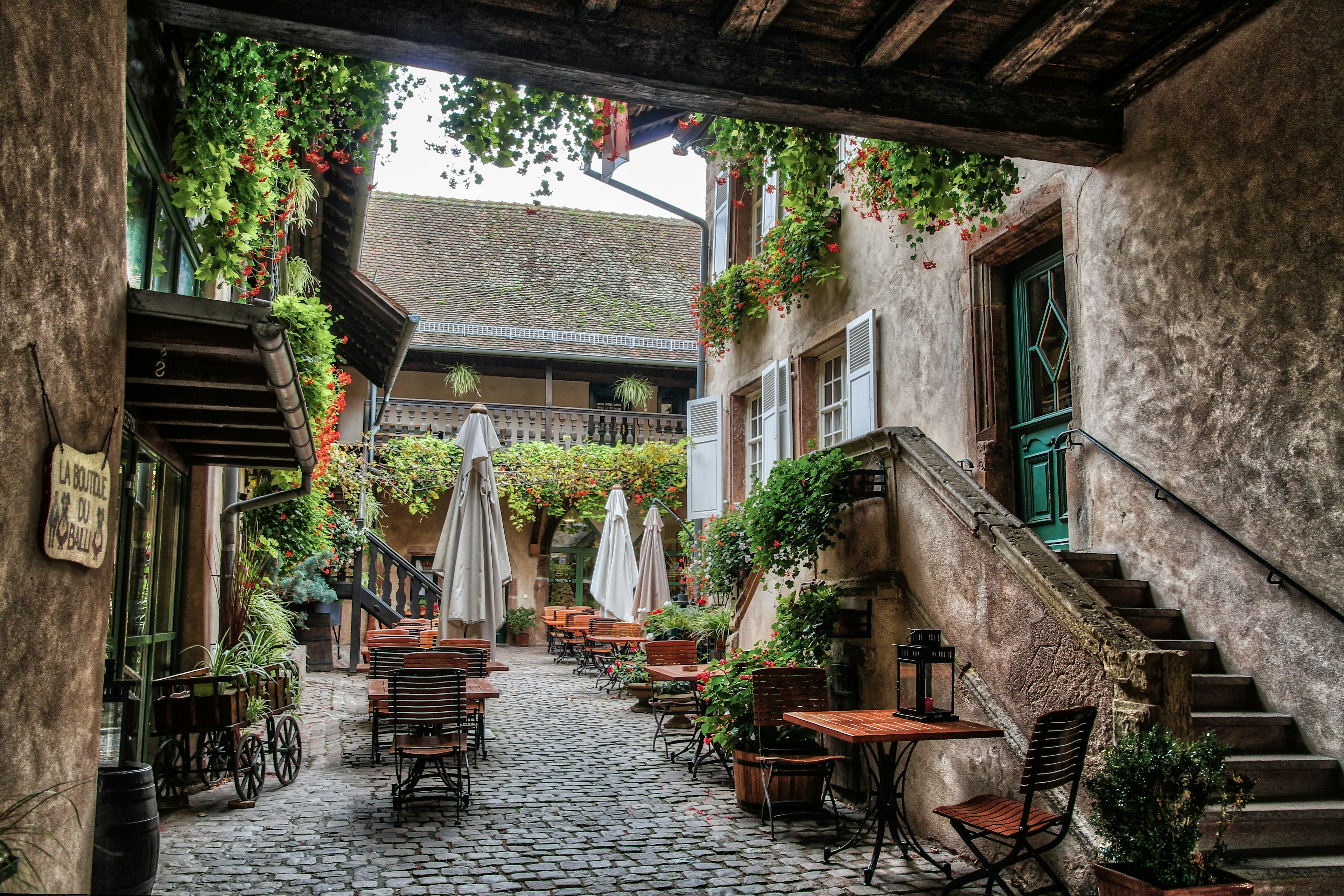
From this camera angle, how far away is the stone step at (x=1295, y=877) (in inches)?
159

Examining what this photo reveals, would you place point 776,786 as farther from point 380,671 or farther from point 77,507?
point 77,507

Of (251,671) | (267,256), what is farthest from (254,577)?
(267,256)

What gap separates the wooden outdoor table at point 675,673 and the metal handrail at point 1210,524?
3.31 m

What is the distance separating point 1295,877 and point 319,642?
12462mm

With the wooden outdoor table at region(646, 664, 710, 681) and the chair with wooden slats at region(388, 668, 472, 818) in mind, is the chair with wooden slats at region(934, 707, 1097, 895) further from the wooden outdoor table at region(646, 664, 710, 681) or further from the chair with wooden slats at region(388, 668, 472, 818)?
the wooden outdoor table at region(646, 664, 710, 681)

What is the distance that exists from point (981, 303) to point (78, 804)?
22.5 feet

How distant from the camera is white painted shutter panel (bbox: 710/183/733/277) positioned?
13.2 m

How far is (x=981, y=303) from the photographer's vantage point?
801 cm

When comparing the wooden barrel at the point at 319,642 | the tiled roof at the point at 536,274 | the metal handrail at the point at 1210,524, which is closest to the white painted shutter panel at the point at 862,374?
the metal handrail at the point at 1210,524

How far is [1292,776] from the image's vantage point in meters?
4.64

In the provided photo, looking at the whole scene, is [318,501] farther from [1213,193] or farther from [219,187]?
[1213,193]

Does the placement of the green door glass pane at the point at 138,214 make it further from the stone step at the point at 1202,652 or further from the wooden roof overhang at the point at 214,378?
the stone step at the point at 1202,652

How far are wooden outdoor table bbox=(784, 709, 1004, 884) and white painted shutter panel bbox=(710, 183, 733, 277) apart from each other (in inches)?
334

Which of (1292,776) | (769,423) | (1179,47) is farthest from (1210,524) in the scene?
(769,423)
